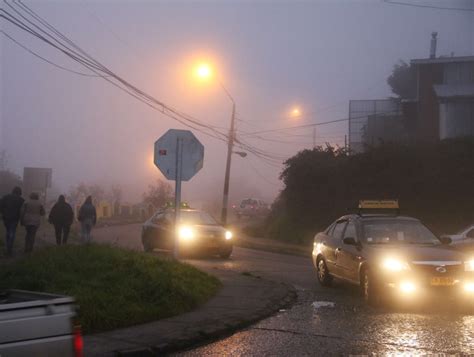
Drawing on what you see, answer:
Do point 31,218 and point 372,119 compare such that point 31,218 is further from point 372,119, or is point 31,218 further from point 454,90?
point 372,119

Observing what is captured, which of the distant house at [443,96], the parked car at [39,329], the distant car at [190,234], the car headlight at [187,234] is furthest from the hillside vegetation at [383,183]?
the parked car at [39,329]

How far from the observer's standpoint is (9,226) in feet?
52.5

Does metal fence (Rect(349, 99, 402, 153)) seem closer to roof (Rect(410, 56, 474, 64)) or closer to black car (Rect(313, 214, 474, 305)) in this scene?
roof (Rect(410, 56, 474, 64))

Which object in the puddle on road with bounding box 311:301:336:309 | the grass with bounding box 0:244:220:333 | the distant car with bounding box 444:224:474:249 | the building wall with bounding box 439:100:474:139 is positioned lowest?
the puddle on road with bounding box 311:301:336:309

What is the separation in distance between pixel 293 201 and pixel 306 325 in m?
20.7

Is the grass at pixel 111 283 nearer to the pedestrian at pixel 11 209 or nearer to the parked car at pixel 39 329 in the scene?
the parked car at pixel 39 329

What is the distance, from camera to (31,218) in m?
16.3

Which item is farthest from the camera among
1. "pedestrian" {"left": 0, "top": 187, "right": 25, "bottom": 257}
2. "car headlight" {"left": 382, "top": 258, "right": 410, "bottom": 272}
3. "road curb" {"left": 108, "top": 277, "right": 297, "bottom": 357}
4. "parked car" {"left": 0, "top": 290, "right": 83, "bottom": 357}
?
"pedestrian" {"left": 0, "top": 187, "right": 25, "bottom": 257}

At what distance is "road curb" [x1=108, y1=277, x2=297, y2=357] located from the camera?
7.09m

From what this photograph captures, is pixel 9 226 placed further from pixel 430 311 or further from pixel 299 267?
pixel 430 311

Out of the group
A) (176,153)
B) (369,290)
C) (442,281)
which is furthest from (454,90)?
(442,281)

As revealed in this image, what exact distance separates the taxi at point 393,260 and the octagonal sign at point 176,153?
122 inches

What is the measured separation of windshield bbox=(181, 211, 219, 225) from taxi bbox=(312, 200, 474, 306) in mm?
7200

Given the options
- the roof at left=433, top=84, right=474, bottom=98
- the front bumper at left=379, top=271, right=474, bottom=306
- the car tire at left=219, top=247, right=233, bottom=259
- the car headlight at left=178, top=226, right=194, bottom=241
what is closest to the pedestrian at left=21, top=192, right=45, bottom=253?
the car headlight at left=178, top=226, right=194, bottom=241
